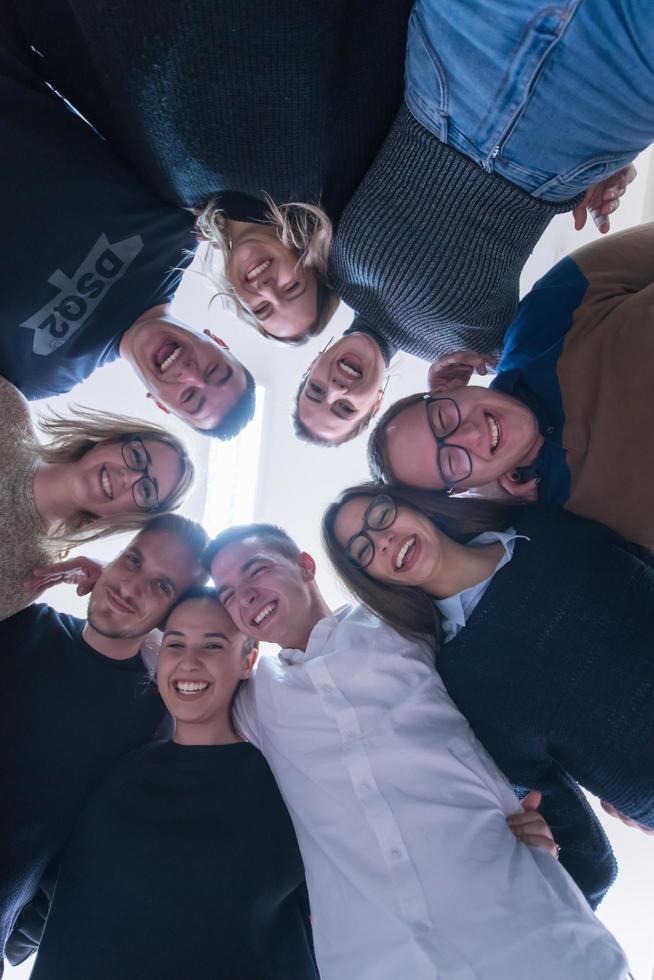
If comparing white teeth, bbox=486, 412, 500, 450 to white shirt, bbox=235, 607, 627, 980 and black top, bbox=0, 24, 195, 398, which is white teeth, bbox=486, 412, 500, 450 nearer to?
white shirt, bbox=235, 607, 627, 980

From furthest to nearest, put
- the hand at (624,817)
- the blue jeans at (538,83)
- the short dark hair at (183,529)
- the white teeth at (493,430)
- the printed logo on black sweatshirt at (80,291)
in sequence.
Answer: the short dark hair at (183,529) < the printed logo on black sweatshirt at (80,291) < the white teeth at (493,430) < the hand at (624,817) < the blue jeans at (538,83)

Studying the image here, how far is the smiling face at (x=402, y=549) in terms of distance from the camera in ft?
4.65

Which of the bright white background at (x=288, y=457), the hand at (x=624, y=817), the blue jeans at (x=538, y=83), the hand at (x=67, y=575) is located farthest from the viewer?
the bright white background at (x=288, y=457)

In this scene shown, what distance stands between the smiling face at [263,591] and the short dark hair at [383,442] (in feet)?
1.08

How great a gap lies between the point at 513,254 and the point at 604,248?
0.89 feet

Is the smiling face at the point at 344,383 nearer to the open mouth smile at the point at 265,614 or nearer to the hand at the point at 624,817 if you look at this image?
the open mouth smile at the point at 265,614

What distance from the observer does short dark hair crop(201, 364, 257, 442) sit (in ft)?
5.75

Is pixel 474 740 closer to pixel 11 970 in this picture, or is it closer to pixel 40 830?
pixel 40 830

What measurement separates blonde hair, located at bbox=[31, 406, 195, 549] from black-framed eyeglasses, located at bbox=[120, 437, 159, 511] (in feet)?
0.09

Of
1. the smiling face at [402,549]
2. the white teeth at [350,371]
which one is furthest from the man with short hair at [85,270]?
the smiling face at [402,549]

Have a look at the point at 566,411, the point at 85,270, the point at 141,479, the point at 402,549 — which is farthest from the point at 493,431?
the point at 85,270

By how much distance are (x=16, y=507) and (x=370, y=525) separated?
0.84 metres

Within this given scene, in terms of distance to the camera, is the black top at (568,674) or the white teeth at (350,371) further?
the white teeth at (350,371)

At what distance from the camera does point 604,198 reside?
1.39m
